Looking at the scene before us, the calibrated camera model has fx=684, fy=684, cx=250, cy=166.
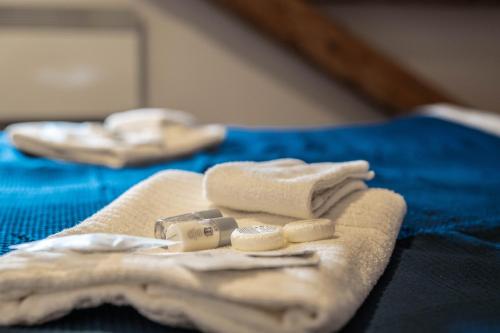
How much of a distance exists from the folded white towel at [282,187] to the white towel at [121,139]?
649 mm

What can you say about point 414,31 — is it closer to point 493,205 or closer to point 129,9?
point 129,9

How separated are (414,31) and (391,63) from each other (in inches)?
8.1

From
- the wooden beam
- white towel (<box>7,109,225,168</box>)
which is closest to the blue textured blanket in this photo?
white towel (<box>7,109,225,168</box>)

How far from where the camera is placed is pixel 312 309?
587 mm

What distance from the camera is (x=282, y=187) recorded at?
2.81 feet

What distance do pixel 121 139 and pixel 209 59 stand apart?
1208mm

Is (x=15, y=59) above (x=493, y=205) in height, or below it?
above

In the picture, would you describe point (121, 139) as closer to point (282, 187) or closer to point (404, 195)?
point (404, 195)

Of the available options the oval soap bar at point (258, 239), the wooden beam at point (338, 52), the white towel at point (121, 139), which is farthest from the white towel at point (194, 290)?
the wooden beam at point (338, 52)

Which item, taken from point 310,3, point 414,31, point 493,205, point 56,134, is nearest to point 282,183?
point 493,205

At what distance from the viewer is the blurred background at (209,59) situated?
2.71 m

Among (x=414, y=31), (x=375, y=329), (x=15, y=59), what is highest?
(x=414, y=31)

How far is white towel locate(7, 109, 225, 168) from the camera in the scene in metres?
1.56

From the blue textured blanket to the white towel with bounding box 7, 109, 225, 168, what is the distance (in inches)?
1.1
